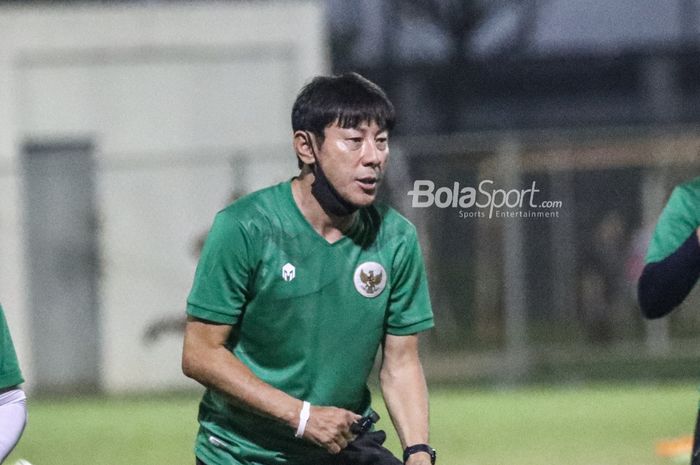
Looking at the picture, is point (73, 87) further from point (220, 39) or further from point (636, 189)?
point (636, 189)

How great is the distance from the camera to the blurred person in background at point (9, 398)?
604 cm

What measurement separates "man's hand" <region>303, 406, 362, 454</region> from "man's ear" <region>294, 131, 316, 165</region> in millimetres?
832

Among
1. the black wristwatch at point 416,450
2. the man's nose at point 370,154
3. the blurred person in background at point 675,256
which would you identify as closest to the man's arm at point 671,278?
the blurred person in background at point 675,256

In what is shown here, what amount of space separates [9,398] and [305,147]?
4.57 ft

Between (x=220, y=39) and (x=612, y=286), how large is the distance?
18.9 ft

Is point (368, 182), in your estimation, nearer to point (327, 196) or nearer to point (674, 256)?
point (327, 196)

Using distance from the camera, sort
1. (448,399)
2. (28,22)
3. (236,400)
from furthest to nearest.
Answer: (28,22) → (448,399) → (236,400)

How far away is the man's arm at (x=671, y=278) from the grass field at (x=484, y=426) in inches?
237

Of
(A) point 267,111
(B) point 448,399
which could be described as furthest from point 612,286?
(A) point 267,111

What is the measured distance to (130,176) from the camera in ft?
61.6

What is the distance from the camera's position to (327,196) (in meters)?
5.70

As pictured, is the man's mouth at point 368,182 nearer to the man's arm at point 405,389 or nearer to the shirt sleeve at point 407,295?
the shirt sleeve at point 407,295

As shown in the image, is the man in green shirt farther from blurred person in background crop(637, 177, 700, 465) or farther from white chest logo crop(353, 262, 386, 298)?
blurred person in background crop(637, 177, 700, 465)

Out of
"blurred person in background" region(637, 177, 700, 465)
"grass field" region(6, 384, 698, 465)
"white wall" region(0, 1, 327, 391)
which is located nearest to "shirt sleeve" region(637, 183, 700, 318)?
"blurred person in background" region(637, 177, 700, 465)
